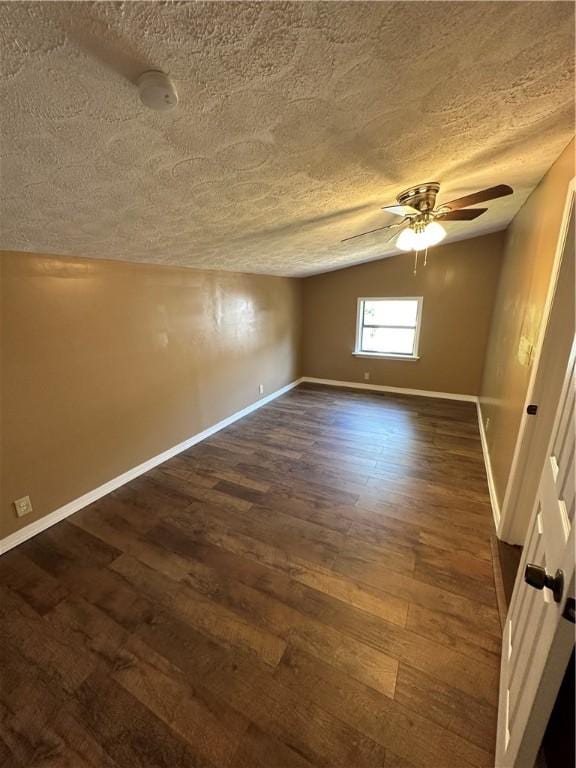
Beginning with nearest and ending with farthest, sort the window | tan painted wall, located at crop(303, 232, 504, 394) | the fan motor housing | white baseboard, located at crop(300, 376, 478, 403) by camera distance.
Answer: the fan motor housing < tan painted wall, located at crop(303, 232, 504, 394) < white baseboard, located at crop(300, 376, 478, 403) < the window

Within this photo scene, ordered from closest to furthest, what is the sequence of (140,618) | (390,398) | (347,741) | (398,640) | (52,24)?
(52,24), (347,741), (398,640), (140,618), (390,398)

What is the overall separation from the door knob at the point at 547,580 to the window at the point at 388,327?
14.0 ft

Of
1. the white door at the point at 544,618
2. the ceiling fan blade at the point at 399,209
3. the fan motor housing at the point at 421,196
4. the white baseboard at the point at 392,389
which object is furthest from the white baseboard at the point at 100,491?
the fan motor housing at the point at 421,196

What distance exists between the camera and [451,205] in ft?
5.76

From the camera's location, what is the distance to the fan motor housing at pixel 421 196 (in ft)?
5.65

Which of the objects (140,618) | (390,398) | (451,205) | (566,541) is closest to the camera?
(566,541)

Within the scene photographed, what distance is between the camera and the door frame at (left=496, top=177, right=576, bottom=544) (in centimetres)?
149

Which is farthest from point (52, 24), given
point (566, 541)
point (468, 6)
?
point (566, 541)

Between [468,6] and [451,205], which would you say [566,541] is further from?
[451,205]

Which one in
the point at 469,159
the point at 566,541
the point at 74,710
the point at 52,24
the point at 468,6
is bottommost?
the point at 74,710

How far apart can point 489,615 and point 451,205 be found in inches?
89.5

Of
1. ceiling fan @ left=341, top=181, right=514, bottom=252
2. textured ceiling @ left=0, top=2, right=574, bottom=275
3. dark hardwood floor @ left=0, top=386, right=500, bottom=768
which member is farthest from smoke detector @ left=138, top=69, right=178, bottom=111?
dark hardwood floor @ left=0, top=386, right=500, bottom=768

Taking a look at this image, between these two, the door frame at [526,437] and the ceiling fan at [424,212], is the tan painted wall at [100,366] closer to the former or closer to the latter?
the ceiling fan at [424,212]

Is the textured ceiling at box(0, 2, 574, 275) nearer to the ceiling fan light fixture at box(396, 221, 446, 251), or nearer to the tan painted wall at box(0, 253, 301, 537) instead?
the ceiling fan light fixture at box(396, 221, 446, 251)
